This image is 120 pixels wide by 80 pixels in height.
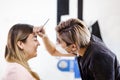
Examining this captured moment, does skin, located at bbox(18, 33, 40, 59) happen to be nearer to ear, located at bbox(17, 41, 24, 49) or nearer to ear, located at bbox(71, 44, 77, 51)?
ear, located at bbox(17, 41, 24, 49)

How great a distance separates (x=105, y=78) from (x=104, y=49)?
0.19 meters

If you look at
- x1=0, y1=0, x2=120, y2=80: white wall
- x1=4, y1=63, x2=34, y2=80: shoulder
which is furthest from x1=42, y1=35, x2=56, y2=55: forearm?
x1=4, y1=63, x2=34, y2=80: shoulder

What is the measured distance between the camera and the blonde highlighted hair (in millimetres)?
1496

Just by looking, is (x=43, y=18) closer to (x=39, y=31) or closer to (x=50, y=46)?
(x=50, y=46)

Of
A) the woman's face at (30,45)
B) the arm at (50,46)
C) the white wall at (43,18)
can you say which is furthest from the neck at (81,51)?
the white wall at (43,18)

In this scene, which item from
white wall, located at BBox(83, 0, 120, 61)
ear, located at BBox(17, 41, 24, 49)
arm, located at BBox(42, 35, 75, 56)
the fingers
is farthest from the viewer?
white wall, located at BBox(83, 0, 120, 61)

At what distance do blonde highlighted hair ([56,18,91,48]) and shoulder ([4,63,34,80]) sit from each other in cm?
35

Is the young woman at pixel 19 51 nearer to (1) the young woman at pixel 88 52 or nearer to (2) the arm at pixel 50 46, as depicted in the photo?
(1) the young woman at pixel 88 52

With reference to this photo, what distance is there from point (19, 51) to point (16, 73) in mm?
186

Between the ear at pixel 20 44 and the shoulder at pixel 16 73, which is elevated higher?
the ear at pixel 20 44

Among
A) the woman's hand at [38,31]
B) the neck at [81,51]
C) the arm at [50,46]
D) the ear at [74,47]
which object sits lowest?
the arm at [50,46]

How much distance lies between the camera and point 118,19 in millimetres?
2125

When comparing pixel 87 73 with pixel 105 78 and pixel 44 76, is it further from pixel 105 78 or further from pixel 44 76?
pixel 44 76

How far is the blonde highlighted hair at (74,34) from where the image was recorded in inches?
58.9
